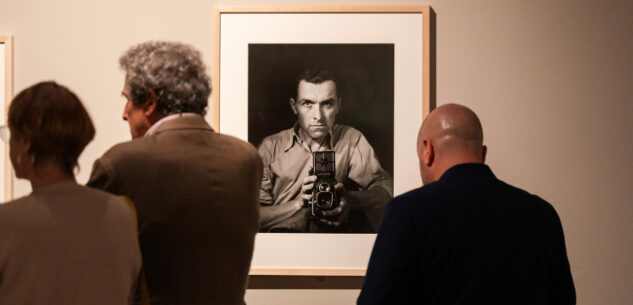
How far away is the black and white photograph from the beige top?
0.99 meters

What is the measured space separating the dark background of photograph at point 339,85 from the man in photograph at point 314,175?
0.03 metres

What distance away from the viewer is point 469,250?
1.23 m

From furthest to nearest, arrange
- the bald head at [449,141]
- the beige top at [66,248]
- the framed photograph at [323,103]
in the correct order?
the framed photograph at [323,103]
the bald head at [449,141]
the beige top at [66,248]

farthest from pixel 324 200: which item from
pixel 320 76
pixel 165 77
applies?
pixel 165 77

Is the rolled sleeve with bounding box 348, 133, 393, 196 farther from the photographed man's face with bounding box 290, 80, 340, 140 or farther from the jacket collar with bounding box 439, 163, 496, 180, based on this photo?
the jacket collar with bounding box 439, 163, 496, 180

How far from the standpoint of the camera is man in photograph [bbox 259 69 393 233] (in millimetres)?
2062

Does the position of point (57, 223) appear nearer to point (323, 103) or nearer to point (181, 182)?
point (181, 182)

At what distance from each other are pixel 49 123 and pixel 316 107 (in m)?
1.15

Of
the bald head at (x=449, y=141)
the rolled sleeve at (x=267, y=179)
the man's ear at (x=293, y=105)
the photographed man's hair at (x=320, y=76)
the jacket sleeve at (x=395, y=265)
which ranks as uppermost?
the photographed man's hair at (x=320, y=76)

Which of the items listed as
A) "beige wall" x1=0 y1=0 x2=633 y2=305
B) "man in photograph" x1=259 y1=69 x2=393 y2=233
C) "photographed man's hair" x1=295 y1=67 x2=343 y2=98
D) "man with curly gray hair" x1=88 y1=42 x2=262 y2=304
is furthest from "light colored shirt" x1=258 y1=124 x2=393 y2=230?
"man with curly gray hair" x1=88 y1=42 x2=262 y2=304

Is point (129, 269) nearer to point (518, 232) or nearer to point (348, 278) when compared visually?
point (518, 232)

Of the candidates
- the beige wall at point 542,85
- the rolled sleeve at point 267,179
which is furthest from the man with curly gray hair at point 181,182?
the beige wall at point 542,85

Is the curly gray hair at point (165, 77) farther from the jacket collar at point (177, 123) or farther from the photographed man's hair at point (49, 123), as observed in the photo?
the photographed man's hair at point (49, 123)

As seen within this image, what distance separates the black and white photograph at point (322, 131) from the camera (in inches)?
81.3
